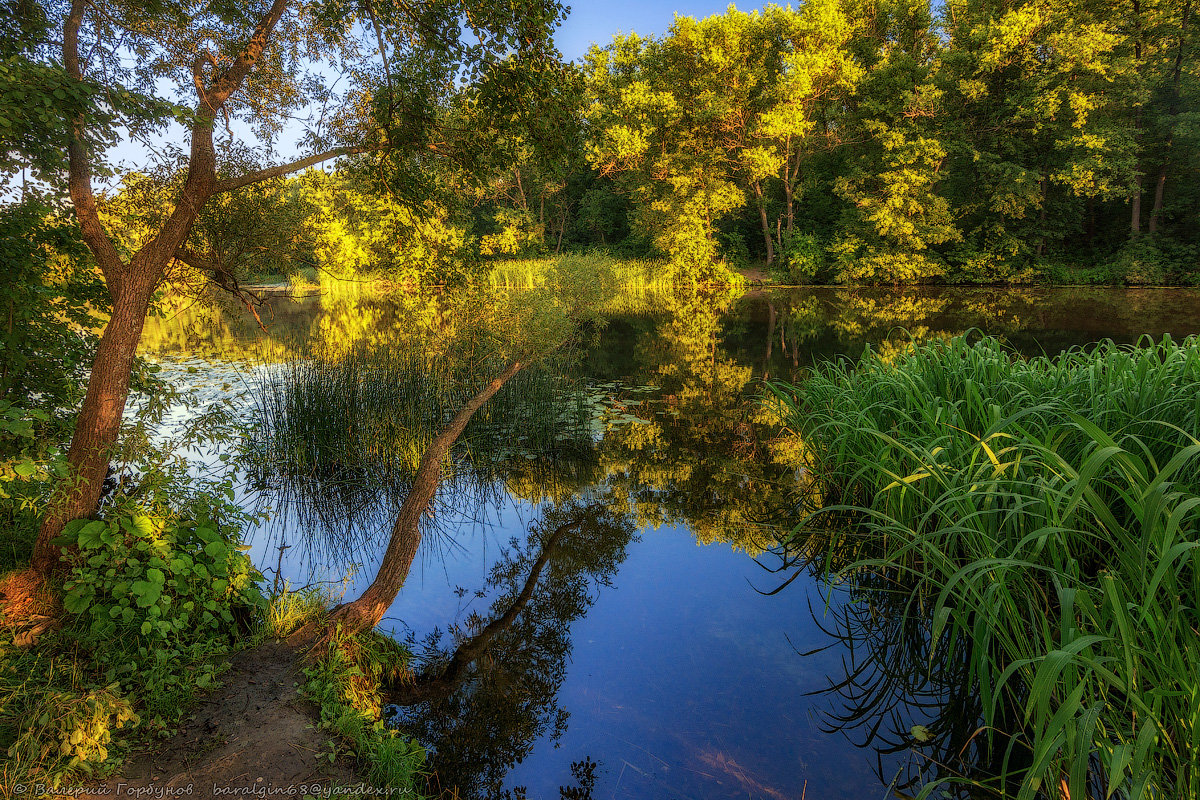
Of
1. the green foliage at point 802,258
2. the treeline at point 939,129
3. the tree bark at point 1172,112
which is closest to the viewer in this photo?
the tree bark at point 1172,112

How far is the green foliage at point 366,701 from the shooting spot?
6.97 feet

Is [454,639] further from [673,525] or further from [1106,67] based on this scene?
[1106,67]

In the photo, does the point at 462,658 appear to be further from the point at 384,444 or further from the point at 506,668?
the point at 384,444

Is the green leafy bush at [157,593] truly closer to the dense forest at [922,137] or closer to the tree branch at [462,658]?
the tree branch at [462,658]

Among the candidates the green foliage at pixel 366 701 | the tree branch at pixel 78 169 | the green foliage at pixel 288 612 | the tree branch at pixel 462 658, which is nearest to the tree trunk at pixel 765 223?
the tree branch at pixel 462 658

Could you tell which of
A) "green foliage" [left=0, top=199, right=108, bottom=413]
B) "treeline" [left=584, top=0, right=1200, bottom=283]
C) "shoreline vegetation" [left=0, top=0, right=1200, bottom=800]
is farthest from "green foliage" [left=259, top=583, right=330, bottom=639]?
"treeline" [left=584, top=0, right=1200, bottom=283]

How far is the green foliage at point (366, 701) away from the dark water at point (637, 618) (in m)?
0.22

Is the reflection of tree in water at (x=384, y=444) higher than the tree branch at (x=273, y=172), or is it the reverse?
the tree branch at (x=273, y=172)

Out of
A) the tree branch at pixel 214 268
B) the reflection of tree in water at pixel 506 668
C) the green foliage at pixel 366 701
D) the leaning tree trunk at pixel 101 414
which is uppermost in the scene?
the tree branch at pixel 214 268

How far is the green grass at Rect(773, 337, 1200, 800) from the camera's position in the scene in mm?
1570

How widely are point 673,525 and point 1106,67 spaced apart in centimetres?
2434

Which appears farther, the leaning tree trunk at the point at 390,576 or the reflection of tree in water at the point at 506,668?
the leaning tree trunk at the point at 390,576

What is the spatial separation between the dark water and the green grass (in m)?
0.48

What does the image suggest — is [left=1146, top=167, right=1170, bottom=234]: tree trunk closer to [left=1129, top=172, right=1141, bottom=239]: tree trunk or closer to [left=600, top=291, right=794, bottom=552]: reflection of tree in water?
[left=1129, top=172, right=1141, bottom=239]: tree trunk
